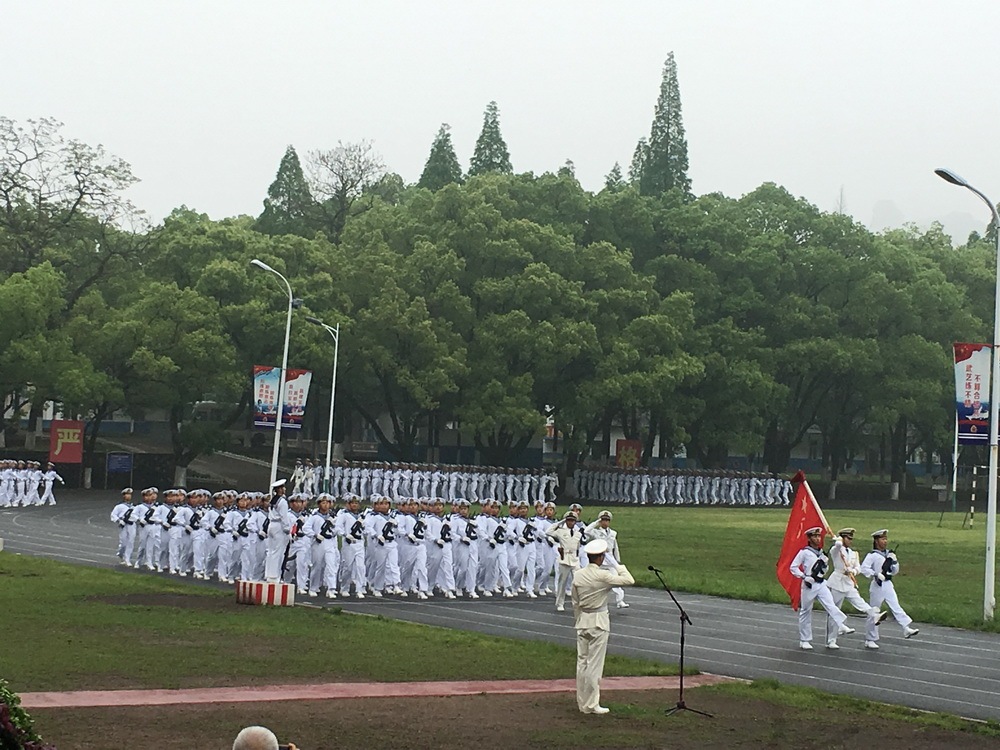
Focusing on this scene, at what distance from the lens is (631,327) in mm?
60094

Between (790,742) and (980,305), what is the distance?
6765 centimetres

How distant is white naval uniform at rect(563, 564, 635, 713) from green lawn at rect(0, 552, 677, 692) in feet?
8.14

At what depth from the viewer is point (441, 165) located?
8462 cm

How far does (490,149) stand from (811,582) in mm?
66010

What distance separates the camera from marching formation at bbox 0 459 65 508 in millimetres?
49500

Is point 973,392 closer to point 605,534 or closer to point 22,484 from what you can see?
point 605,534

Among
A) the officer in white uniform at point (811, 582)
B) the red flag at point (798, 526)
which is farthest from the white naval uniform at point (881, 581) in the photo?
the red flag at point (798, 526)

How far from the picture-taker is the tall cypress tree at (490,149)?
83750 mm

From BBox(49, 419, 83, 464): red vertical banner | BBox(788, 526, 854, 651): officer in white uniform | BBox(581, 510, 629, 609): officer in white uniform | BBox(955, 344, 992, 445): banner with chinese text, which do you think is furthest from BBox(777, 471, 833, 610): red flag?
BBox(49, 419, 83, 464): red vertical banner

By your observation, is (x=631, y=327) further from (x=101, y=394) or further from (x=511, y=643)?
(x=511, y=643)

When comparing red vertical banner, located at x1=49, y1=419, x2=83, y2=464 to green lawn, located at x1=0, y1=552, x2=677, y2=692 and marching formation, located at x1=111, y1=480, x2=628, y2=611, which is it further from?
green lawn, located at x1=0, y1=552, x2=677, y2=692

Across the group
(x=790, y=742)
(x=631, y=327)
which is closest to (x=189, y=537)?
(x=790, y=742)

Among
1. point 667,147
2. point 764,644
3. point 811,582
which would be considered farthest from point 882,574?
point 667,147

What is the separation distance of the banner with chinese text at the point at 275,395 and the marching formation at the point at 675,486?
886 inches
